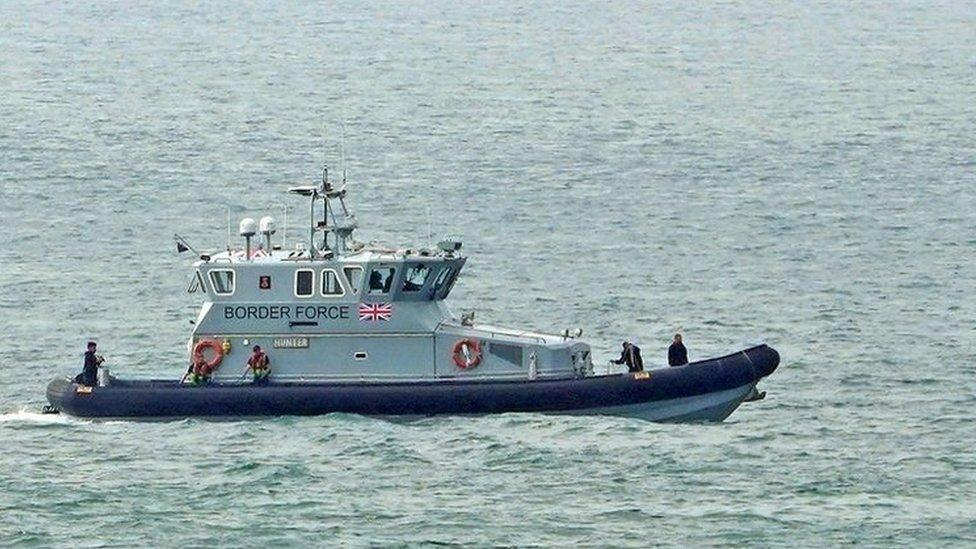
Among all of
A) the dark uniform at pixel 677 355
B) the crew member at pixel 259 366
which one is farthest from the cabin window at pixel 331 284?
the dark uniform at pixel 677 355

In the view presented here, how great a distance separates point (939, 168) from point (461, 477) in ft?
186

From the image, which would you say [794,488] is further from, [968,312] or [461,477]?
[968,312]

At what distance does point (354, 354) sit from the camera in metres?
56.2

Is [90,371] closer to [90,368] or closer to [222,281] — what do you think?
[90,368]

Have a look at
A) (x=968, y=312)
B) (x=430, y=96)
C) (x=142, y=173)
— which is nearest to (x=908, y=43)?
(x=430, y=96)

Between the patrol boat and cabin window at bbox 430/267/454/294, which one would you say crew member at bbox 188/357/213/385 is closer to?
the patrol boat

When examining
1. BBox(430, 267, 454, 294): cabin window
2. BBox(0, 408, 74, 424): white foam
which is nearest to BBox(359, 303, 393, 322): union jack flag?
BBox(430, 267, 454, 294): cabin window

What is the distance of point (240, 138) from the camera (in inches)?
4535

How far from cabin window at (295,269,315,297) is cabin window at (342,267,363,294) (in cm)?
69

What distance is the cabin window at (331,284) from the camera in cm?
5597

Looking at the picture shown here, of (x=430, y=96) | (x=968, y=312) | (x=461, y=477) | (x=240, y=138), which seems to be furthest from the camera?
(x=430, y=96)

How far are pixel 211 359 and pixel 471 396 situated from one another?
5512mm

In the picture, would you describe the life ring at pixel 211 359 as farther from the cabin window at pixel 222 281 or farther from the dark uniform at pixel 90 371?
the dark uniform at pixel 90 371

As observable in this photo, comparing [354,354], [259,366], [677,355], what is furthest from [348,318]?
[677,355]
